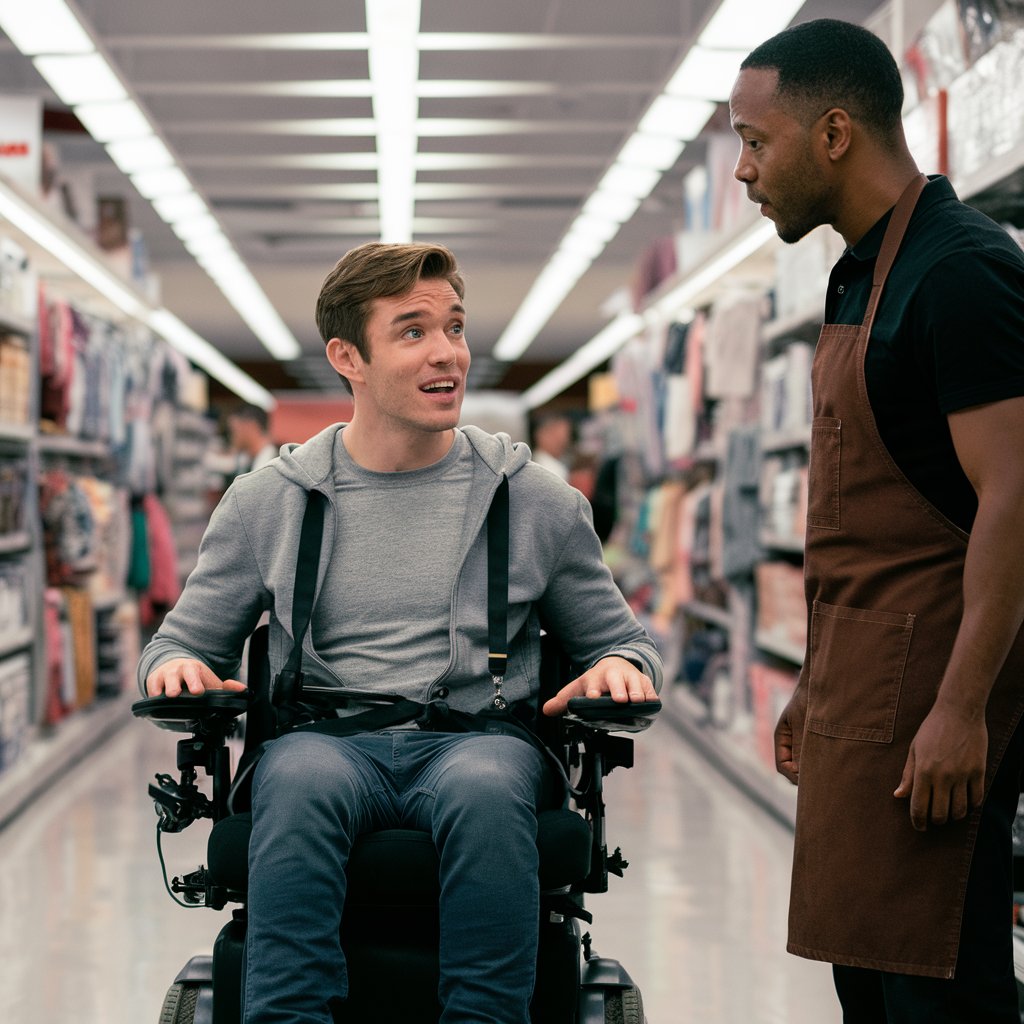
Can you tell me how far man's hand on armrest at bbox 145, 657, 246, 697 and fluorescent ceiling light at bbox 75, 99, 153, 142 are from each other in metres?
4.30

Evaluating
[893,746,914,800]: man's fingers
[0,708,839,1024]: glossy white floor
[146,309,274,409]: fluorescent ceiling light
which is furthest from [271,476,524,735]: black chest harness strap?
[146,309,274,409]: fluorescent ceiling light

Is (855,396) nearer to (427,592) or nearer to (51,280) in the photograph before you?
(427,592)

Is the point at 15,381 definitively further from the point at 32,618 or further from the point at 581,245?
the point at 581,245

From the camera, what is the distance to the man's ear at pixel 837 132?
1.73m

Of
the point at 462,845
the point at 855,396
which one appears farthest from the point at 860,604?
the point at 462,845

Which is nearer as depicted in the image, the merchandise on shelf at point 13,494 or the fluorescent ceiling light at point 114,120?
the merchandise on shelf at point 13,494

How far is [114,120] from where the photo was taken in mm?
6141

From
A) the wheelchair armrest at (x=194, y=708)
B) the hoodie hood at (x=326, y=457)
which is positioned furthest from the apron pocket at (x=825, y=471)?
the wheelchair armrest at (x=194, y=708)

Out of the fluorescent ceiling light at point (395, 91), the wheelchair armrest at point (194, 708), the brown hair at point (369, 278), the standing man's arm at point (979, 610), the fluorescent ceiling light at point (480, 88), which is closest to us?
the standing man's arm at point (979, 610)

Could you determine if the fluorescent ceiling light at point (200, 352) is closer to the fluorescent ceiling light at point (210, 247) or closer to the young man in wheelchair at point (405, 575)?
the fluorescent ceiling light at point (210, 247)

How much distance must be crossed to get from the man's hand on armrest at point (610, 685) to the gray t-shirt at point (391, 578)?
9.5 inches

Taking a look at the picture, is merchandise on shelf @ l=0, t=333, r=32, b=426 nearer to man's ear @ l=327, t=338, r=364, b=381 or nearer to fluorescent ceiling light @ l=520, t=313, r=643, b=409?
man's ear @ l=327, t=338, r=364, b=381

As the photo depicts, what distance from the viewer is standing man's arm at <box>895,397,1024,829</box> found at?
1.53 meters

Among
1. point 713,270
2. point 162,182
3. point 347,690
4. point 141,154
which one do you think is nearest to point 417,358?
point 347,690
